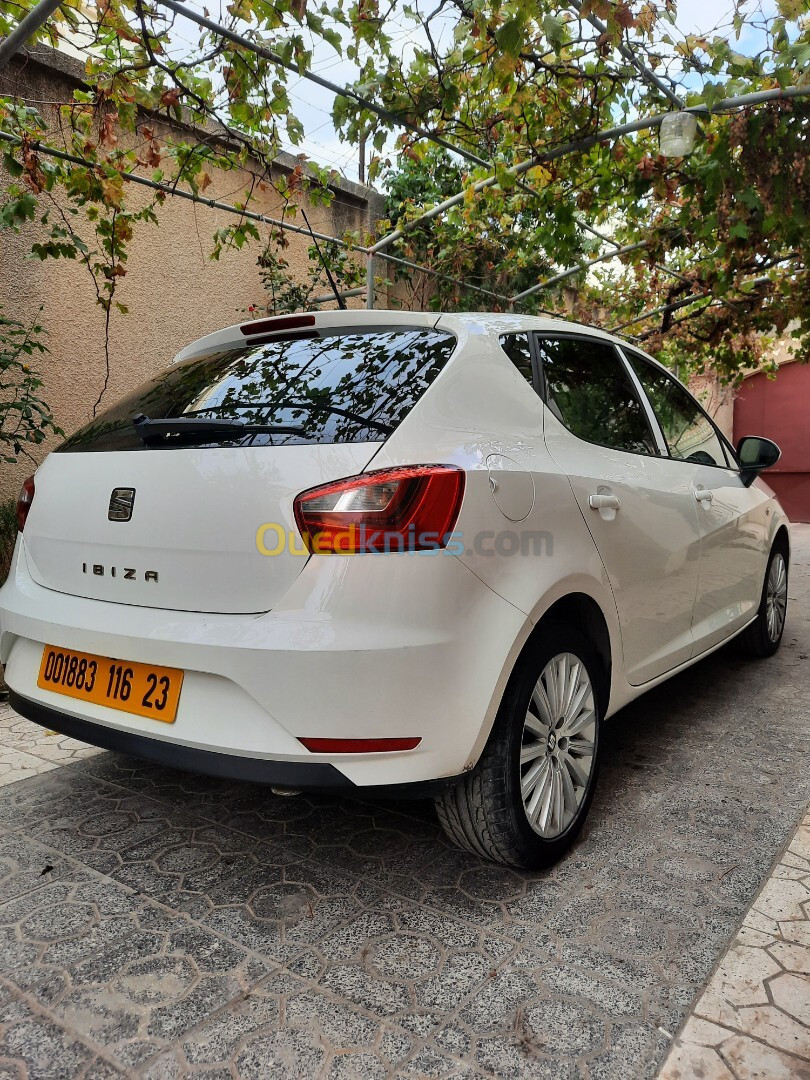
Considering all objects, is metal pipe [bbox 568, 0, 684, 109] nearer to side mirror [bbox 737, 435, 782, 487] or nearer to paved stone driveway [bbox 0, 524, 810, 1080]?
side mirror [bbox 737, 435, 782, 487]

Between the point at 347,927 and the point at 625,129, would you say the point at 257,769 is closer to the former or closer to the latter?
the point at 347,927

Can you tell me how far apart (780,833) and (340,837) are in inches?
54.4

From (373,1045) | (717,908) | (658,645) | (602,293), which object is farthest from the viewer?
(602,293)

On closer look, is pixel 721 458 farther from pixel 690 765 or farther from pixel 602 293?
pixel 602 293

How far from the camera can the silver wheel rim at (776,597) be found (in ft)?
14.4

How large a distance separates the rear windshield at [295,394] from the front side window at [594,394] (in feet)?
1.68

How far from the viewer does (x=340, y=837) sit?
7.91ft

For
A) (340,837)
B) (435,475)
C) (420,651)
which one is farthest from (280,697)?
(340,837)

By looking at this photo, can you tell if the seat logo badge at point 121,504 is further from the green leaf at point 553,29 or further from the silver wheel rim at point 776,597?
the silver wheel rim at point 776,597

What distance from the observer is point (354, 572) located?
1731mm

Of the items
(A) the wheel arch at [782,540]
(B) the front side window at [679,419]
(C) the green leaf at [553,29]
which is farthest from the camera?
(A) the wheel arch at [782,540]

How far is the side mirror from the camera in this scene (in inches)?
152

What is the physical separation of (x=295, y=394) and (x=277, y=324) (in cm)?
43

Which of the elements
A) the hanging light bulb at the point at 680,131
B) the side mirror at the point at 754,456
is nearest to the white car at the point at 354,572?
the side mirror at the point at 754,456
